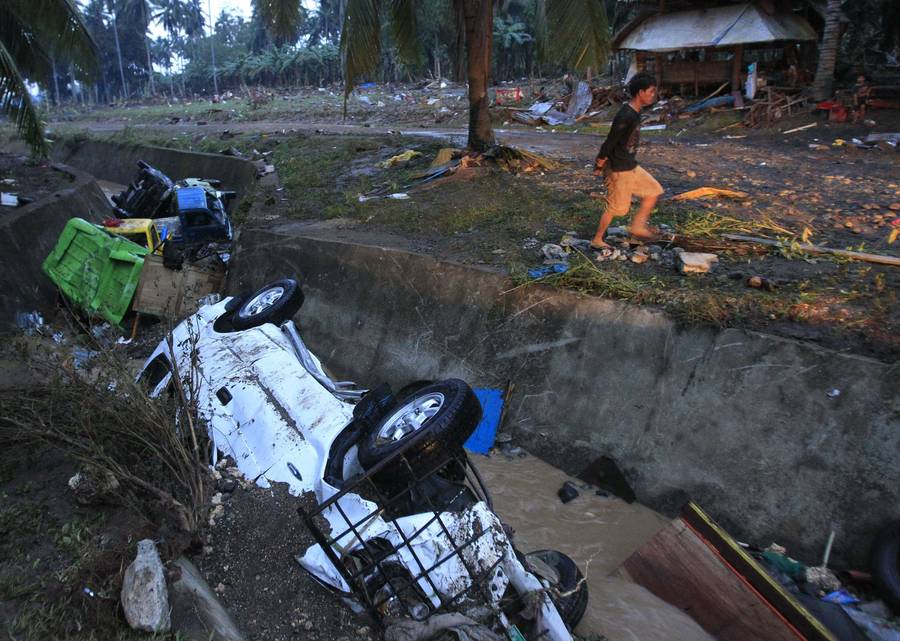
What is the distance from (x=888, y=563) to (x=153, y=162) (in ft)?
70.2

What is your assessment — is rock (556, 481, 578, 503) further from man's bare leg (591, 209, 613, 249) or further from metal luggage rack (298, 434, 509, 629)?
man's bare leg (591, 209, 613, 249)

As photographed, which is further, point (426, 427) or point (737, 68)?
point (737, 68)

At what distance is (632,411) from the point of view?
212 inches

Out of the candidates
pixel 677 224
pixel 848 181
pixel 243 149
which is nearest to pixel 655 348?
pixel 677 224

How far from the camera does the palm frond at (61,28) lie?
1102 centimetres

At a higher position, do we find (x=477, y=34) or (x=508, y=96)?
(x=477, y=34)

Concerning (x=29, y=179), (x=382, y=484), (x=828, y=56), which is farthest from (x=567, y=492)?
(x=29, y=179)

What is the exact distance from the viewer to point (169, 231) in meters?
10.5

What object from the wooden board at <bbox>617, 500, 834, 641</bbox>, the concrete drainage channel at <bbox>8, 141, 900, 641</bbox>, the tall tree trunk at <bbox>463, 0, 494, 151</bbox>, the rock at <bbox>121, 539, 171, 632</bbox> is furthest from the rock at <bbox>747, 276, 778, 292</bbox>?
the tall tree trunk at <bbox>463, 0, 494, 151</bbox>

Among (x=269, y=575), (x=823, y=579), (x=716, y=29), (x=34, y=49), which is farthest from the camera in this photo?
(x=716, y=29)

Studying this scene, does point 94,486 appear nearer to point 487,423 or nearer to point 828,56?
point 487,423

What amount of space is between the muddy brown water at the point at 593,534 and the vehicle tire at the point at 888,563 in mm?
1134

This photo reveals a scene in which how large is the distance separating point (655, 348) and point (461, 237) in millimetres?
3534

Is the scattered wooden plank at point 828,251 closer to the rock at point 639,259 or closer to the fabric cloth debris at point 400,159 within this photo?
the rock at point 639,259
